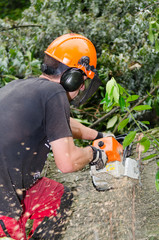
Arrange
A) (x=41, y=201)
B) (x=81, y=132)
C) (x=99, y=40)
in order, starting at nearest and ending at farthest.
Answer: (x=41, y=201)
(x=81, y=132)
(x=99, y=40)

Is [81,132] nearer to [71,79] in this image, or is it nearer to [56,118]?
[71,79]

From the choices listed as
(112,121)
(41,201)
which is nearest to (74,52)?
(41,201)

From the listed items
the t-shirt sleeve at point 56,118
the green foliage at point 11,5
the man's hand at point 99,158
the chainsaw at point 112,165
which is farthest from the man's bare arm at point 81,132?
Result: the green foliage at point 11,5

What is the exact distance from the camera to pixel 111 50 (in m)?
3.64

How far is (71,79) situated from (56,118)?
1.20 feet

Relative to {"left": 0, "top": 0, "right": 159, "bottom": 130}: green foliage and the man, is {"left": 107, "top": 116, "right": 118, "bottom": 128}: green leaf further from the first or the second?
the man

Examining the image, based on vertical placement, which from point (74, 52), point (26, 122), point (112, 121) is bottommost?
point (112, 121)

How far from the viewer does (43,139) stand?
1.59m

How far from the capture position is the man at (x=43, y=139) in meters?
1.39

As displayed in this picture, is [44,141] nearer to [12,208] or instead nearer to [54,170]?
[12,208]

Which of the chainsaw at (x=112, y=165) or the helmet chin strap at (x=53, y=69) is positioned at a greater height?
the helmet chin strap at (x=53, y=69)

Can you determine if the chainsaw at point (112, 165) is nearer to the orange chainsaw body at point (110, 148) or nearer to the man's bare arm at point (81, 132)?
the orange chainsaw body at point (110, 148)

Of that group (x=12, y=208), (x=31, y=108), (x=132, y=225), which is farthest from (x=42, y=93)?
(x=132, y=225)

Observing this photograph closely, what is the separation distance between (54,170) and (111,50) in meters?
1.91
